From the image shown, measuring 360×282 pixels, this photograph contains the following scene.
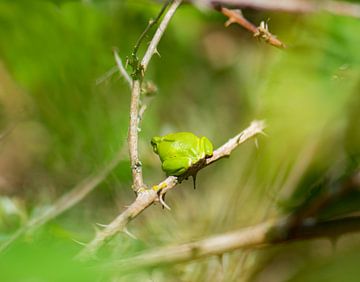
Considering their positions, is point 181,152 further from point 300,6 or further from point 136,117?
point 300,6

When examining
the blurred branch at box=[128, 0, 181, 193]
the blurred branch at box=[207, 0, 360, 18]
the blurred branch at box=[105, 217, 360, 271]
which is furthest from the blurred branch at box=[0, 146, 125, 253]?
the blurred branch at box=[207, 0, 360, 18]

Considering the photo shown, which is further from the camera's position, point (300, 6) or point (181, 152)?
point (300, 6)

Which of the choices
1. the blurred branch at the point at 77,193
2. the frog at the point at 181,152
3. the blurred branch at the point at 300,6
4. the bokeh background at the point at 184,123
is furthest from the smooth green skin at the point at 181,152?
the blurred branch at the point at 300,6

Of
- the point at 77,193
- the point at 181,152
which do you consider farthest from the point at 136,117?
the point at 77,193

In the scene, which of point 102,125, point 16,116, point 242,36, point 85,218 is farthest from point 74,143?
point 242,36

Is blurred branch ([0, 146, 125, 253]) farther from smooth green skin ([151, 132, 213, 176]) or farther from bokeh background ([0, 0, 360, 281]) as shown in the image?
smooth green skin ([151, 132, 213, 176])

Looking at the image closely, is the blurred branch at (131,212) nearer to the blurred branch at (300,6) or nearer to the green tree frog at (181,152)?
the green tree frog at (181,152)

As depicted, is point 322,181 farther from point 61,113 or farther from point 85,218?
point 61,113
